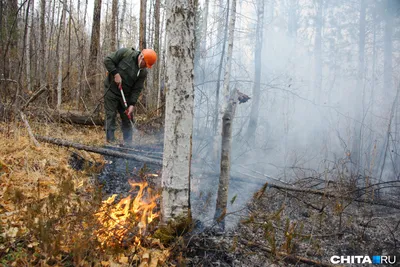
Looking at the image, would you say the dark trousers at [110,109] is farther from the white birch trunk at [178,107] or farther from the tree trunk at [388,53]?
the tree trunk at [388,53]

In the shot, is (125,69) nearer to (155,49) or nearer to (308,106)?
(155,49)

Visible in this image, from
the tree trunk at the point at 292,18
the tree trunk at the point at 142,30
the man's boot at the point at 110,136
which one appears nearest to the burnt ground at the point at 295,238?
the man's boot at the point at 110,136

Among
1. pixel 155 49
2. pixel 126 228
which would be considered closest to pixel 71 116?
pixel 155 49

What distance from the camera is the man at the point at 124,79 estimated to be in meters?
5.22

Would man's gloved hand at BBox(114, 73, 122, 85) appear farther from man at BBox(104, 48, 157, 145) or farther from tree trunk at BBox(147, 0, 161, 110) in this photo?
tree trunk at BBox(147, 0, 161, 110)

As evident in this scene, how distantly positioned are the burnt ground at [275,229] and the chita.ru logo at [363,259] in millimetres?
73

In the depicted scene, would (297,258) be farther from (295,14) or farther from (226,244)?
(295,14)

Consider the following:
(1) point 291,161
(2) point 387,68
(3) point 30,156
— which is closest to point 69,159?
(3) point 30,156

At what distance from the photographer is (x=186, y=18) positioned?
2375 mm

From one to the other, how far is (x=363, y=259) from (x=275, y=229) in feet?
3.02

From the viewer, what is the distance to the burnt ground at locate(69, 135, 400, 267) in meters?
2.52

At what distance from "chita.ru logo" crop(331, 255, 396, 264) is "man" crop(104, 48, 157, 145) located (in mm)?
4273

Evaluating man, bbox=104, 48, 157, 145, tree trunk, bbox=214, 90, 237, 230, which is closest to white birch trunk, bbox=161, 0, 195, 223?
tree trunk, bbox=214, 90, 237, 230

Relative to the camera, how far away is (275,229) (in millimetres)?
3182
